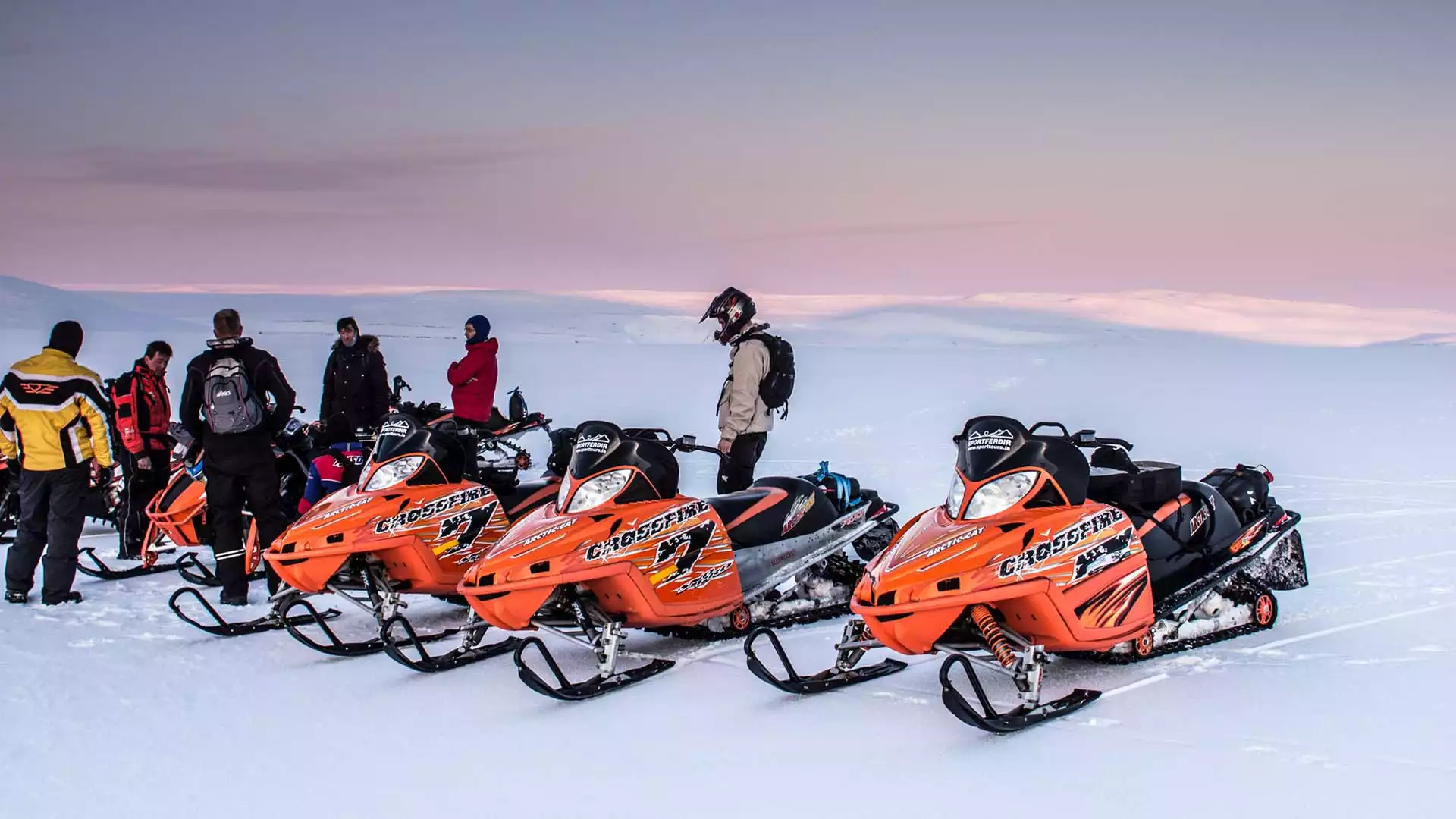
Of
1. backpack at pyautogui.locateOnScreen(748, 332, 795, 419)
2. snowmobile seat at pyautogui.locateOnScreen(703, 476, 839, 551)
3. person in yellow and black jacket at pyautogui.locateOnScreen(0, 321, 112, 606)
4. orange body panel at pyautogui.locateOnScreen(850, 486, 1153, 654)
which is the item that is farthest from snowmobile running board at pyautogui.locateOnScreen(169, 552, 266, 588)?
orange body panel at pyautogui.locateOnScreen(850, 486, 1153, 654)

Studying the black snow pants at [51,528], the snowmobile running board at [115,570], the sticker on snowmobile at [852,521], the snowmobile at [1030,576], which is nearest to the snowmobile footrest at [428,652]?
the snowmobile at [1030,576]

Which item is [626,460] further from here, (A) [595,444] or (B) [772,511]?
(B) [772,511]

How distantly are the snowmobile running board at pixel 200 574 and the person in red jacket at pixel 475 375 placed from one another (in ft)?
5.35

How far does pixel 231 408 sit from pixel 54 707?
73.7 inches

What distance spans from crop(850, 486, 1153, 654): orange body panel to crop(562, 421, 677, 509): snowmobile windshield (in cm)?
111

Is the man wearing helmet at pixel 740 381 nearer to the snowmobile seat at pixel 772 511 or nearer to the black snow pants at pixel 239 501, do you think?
the snowmobile seat at pixel 772 511

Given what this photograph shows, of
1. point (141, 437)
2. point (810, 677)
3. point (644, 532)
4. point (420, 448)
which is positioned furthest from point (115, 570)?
point (810, 677)

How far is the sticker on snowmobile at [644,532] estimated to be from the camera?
4.73m

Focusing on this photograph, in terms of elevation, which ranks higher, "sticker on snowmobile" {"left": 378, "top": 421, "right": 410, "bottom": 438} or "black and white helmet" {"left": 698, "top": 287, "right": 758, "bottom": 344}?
"black and white helmet" {"left": 698, "top": 287, "right": 758, "bottom": 344}

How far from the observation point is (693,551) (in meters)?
5.05

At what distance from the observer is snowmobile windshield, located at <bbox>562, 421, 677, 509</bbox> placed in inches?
197

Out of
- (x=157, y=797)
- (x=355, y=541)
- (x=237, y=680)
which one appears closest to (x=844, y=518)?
(x=355, y=541)

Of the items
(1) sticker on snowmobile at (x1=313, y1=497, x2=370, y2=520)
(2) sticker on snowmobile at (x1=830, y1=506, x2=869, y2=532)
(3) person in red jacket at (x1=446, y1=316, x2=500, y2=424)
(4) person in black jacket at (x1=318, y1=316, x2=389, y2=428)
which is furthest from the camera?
(4) person in black jacket at (x1=318, y1=316, x2=389, y2=428)

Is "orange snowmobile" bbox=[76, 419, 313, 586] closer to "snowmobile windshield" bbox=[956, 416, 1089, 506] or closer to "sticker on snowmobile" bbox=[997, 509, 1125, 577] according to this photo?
"snowmobile windshield" bbox=[956, 416, 1089, 506]
